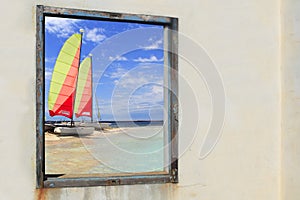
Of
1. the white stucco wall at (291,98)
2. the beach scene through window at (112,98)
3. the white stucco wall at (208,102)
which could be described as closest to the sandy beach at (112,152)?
the beach scene through window at (112,98)

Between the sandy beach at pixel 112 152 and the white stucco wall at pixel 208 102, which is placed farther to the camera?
the sandy beach at pixel 112 152

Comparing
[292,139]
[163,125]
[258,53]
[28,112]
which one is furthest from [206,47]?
[28,112]

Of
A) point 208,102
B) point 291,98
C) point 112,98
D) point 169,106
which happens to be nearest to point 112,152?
point 112,98

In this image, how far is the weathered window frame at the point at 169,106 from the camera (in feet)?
6.49

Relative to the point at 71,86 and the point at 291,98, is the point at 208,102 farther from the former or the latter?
the point at 71,86

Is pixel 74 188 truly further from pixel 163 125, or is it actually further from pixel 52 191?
pixel 163 125

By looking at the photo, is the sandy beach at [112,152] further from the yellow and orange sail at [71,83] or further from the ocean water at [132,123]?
the yellow and orange sail at [71,83]

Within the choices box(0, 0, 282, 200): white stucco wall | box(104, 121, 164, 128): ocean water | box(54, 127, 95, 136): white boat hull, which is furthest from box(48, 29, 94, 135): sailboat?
box(0, 0, 282, 200): white stucco wall

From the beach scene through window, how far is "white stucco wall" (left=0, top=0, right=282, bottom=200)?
15 centimetres

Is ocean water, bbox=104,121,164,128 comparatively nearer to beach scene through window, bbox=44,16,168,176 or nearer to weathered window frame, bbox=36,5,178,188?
beach scene through window, bbox=44,16,168,176

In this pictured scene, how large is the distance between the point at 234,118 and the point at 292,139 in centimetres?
38

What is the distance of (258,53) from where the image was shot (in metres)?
2.39

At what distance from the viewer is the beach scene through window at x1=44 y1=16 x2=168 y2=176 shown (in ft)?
7.34

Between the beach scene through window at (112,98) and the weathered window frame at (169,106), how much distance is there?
0.06m
